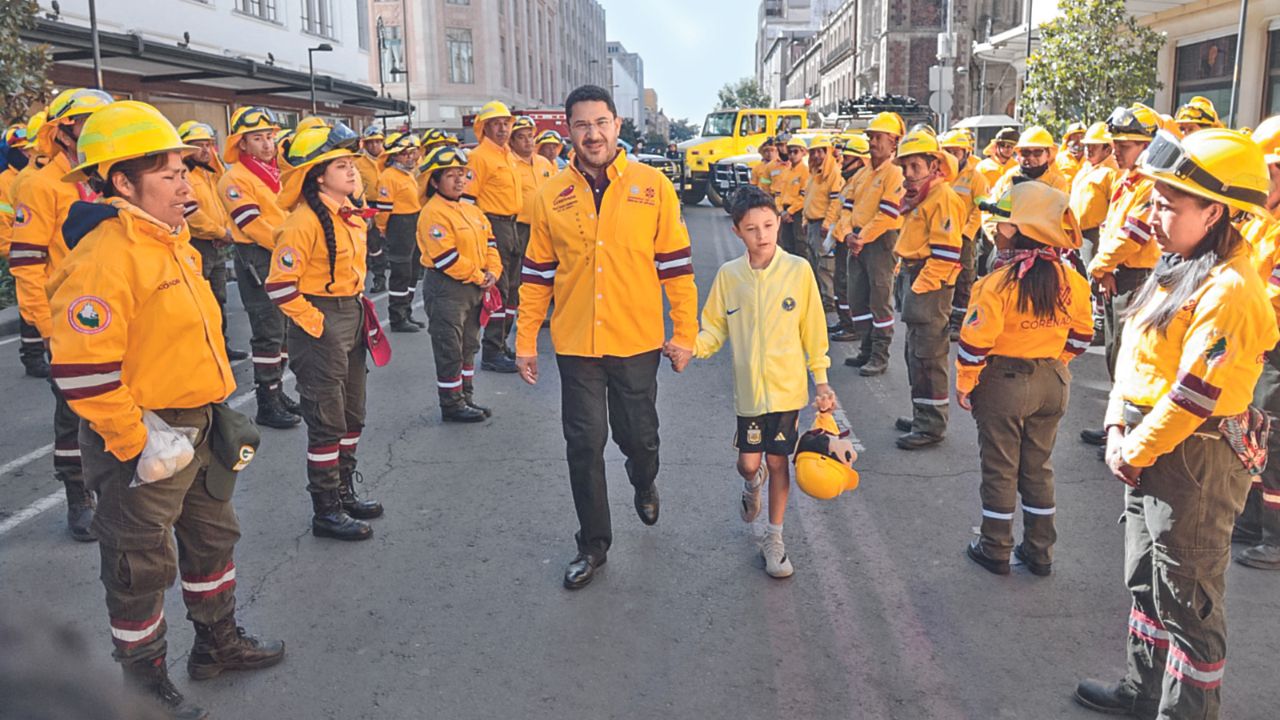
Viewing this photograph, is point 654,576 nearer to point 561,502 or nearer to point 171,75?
point 561,502

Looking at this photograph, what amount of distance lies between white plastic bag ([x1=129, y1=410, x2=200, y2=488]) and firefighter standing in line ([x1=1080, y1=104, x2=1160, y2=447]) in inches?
214

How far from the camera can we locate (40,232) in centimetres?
606

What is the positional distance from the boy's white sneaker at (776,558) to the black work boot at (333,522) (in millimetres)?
2144

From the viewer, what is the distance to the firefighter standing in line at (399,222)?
1183 centimetres

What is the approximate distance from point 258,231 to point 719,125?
23.9 m

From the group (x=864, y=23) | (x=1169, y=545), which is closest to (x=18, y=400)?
(x=1169, y=545)

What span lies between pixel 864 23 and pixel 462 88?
92.4 feet

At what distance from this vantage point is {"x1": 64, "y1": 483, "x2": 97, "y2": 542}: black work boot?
17.5 feet

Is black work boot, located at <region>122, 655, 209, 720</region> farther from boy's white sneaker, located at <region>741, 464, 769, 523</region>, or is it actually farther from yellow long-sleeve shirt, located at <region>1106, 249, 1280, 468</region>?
yellow long-sleeve shirt, located at <region>1106, 249, 1280, 468</region>

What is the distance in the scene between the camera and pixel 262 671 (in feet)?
13.1

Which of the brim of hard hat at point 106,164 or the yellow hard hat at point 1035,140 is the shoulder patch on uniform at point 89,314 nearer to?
the brim of hard hat at point 106,164

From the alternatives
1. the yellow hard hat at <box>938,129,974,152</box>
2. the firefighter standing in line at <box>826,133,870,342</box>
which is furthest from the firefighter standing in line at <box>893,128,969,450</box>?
the yellow hard hat at <box>938,129,974,152</box>

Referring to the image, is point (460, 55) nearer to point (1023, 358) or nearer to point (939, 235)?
point (939, 235)

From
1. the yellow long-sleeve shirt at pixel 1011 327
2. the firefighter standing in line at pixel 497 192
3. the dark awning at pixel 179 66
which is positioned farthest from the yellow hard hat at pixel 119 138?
the dark awning at pixel 179 66
